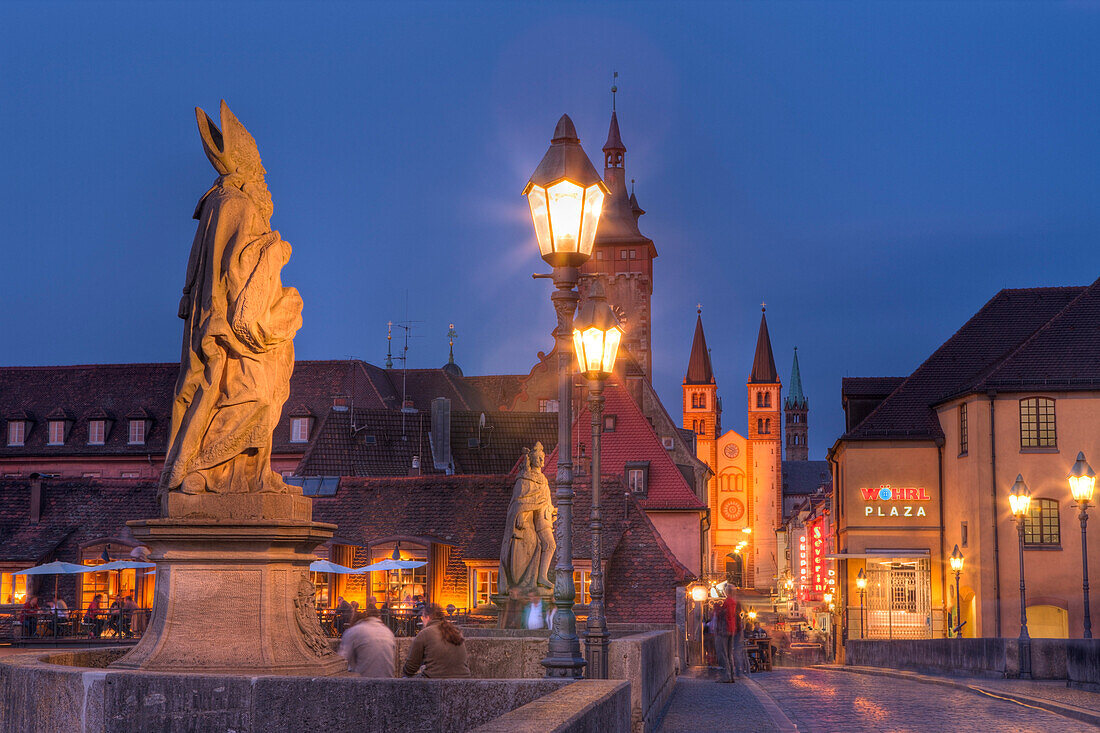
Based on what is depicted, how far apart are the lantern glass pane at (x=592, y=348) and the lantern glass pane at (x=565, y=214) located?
9.49 ft

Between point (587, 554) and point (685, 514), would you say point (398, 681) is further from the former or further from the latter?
point (685, 514)

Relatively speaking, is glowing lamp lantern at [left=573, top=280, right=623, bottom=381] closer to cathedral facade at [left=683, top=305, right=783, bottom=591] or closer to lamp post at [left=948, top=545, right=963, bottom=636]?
lamp post at [left=948, top=545, right=963, bottom=636]

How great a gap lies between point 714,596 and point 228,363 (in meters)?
46.7

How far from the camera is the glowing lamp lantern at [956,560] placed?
41156mm

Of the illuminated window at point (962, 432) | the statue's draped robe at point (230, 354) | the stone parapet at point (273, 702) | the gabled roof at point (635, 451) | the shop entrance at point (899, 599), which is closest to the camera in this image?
the stone parapet at point (273, 702)

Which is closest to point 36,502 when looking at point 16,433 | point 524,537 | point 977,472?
point 16,433

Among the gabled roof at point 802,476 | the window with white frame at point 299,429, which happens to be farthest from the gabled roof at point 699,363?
the window with white frame at point 299,429

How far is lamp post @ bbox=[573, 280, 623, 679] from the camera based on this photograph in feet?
39.4

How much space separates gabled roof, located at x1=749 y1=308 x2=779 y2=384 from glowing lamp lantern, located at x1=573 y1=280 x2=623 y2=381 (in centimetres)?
15368

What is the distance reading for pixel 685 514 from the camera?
50.2 metres

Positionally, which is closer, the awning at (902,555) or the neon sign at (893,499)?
the awning at (902,555)

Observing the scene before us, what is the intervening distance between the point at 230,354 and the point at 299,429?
62194mm

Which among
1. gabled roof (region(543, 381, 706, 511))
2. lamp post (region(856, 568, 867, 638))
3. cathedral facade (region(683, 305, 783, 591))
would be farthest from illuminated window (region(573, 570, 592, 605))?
cathedral facade (region(683, 305, 783, 591))

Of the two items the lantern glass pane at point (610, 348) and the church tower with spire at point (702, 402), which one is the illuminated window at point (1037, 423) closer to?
the lantern glass pane at point (610, 348)
